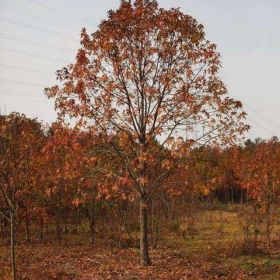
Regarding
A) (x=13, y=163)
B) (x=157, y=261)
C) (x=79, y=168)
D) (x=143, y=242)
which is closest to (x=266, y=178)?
(x=157, y=261)

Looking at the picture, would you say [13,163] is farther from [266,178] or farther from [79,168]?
[266,178]

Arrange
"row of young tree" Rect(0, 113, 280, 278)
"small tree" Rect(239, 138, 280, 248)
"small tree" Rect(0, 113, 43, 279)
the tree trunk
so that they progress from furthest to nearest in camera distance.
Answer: "small tree" Rect(239, 138, 280, 248)
the tree trunk
"row of young tree" Rect(0, 113, 280, 278)
"small tree" Rect(0, 113, 43, 279)

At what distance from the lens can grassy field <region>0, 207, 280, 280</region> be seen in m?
14.7

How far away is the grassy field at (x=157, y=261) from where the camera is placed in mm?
14695

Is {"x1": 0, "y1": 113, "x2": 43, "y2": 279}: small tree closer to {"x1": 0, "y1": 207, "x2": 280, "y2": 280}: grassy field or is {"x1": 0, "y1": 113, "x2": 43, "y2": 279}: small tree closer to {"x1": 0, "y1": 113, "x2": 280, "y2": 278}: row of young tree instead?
{"x1": 0, "y1": 113, "x2": 280, "y2": 278}: row of young tree

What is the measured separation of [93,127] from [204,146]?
422 centimetres

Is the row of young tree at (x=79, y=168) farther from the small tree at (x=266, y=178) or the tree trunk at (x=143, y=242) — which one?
the tree trunk at (x=143, y=242)

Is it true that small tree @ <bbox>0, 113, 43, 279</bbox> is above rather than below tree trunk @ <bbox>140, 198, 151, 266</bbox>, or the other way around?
above

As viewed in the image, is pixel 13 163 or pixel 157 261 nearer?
pixel 13 163

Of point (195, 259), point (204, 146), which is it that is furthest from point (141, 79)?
point (195, 259)

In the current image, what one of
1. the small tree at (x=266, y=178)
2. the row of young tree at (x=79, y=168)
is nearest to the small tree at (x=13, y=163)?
the row of young tree at (x=79, y=168)

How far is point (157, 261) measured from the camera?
57.1 ft

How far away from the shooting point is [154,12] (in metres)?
16.0

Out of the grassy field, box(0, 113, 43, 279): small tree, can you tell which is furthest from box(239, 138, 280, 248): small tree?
box(0, 113, 43, 279): small tree
